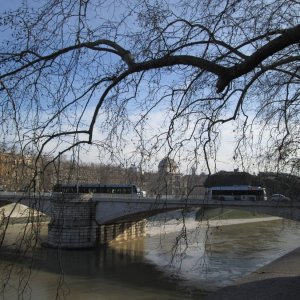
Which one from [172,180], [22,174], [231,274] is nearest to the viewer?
[22,174]

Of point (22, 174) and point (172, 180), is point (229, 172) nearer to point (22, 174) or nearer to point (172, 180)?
point (172, 180)

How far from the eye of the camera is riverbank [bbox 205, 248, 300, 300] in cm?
1143

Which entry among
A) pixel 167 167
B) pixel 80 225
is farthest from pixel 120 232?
pixel 167 167

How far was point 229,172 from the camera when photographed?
5.02m

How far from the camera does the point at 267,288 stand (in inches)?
492

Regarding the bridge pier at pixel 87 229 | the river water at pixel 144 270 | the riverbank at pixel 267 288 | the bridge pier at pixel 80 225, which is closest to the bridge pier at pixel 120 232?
the bridge pier at pixel 87 229

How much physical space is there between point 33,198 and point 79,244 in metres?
29.8

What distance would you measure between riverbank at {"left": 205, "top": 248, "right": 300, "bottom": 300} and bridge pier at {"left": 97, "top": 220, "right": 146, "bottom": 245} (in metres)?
19.9

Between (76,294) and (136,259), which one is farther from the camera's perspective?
(136,259)

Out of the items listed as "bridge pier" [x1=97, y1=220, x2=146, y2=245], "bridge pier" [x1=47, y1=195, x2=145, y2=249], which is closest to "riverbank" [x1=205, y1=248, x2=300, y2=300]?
"bridge pier" [x1=47, y1=195, x2=145, y2=249]

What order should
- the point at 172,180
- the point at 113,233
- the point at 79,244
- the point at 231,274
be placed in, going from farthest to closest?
the point at 113,233 < the point at 79,244 < the point at 231,274 < the point at 172,180

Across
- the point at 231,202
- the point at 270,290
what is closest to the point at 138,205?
the point at 231,202

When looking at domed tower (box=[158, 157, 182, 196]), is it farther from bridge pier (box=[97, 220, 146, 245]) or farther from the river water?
bridge pier (box=[97, 220, 146, 245])

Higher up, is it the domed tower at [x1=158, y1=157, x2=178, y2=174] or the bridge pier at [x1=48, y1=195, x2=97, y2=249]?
the domed tower at [x1=158, y1=157, x2=178, y2=174]
